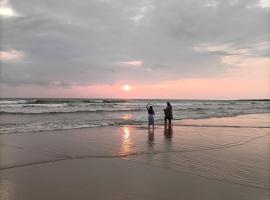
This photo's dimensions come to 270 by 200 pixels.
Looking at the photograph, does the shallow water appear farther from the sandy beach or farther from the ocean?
the ocean

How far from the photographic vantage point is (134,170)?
28.3 feet

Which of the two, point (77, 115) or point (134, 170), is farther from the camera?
point (77, 115)

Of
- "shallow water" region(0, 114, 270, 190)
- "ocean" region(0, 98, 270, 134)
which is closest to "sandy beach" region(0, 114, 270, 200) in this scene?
"shallow water" region(0, 114, 270, 190)

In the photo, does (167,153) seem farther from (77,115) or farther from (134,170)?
(77,115)

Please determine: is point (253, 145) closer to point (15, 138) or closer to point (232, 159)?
point (232, 159)

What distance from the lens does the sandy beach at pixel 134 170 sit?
6645 millimetres

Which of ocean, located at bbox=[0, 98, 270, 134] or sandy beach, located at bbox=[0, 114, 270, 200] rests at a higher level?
ocean, located at bbox=[0, 98, 270, 134]

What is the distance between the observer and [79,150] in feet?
39.3

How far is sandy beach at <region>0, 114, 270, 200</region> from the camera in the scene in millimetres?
6645

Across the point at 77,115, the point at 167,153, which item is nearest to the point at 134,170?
the point at 167,153

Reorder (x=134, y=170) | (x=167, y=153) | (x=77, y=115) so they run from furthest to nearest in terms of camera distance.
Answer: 1. (x=77, y=115)
2. (x=167, y=153)
3. (x=134, y=170)

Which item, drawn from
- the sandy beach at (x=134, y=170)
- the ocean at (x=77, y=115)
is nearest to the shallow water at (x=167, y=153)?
the sandy beach at (x=134, y=170)

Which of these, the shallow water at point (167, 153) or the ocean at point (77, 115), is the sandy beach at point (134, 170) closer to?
the shallow water at point (167, 153)

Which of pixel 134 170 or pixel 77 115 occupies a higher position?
pixel 77 115
